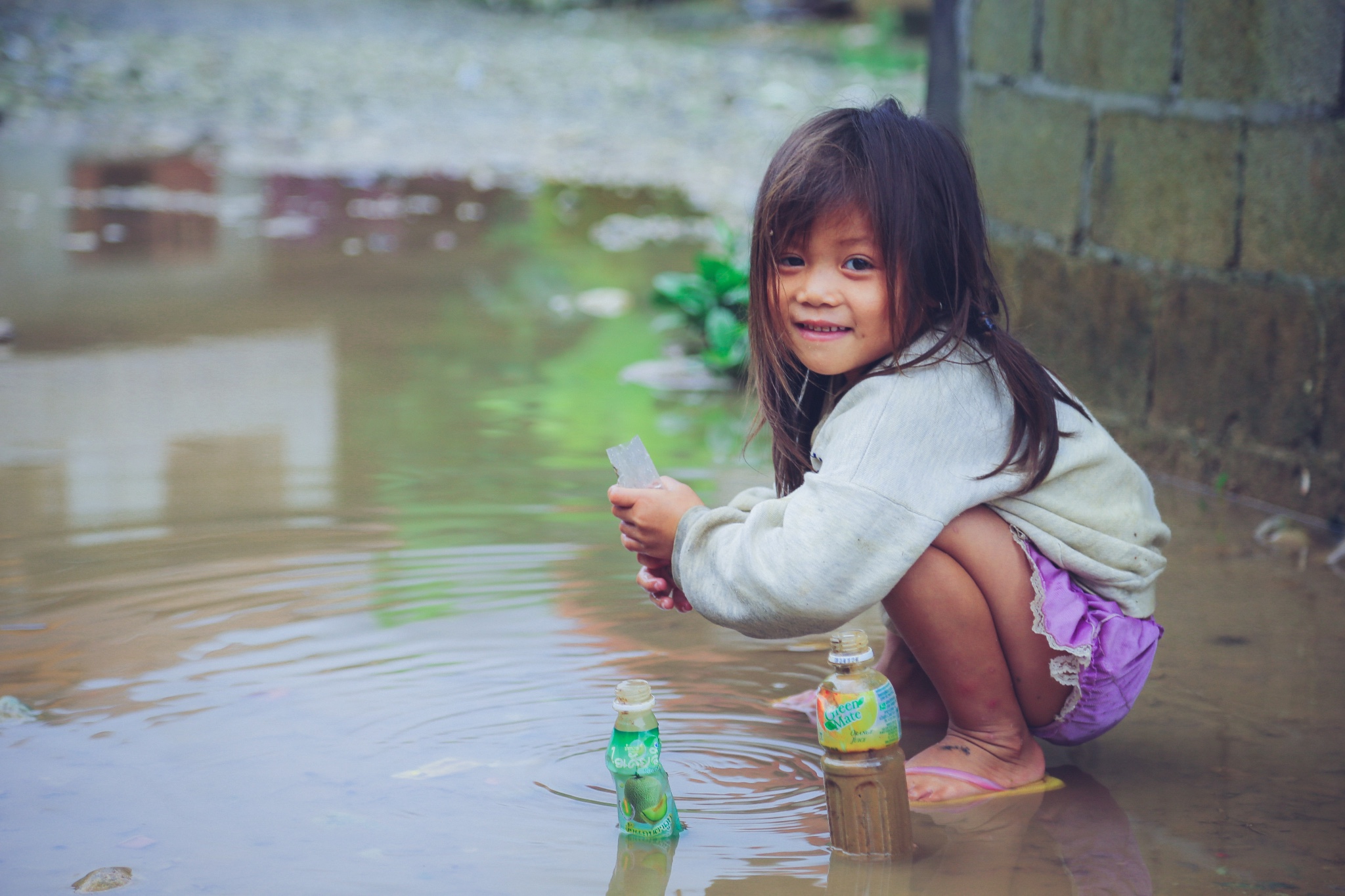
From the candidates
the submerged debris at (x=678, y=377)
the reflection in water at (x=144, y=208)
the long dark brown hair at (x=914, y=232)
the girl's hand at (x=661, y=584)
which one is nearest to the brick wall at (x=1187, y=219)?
the submerged debris at (x=678, y=377)

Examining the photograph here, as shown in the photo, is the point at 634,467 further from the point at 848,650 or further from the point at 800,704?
the point at 800,704

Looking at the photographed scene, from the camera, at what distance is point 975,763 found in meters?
2.18

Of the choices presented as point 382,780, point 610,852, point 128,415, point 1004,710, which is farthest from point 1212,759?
point 128,415

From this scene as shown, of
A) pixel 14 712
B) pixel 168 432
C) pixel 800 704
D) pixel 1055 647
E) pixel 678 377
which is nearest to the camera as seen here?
pixel 1055 647

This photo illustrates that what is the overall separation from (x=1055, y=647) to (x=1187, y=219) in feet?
6.40

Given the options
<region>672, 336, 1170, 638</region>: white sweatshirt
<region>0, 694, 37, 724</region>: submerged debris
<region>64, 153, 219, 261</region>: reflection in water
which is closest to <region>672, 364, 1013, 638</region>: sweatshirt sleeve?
<region>672, 336, 1170, 638</region>: white sweatshirt

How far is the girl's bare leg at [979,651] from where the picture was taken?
81.0 inches

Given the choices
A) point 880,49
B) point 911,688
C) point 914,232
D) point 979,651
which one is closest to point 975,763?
point 979,651

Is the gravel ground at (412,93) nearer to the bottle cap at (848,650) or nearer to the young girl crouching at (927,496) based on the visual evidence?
the young girl crouching at (927,496)

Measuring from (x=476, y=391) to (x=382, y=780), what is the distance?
2348 mm

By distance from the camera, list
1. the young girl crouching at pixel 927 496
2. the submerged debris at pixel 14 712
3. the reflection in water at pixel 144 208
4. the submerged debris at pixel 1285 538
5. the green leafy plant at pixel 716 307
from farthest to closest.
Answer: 1. the reflection in water at pixel 144 208
2. the green leafy plant at pixel 716 307
3. the submerged debris at pixel 1285 538
4. the submerged debris at pixel 14 712
5. the young girl crouching at pixel 927 496

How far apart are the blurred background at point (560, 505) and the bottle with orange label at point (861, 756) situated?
0.06 m

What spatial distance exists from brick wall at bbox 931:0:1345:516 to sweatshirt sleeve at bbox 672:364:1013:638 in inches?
66.7

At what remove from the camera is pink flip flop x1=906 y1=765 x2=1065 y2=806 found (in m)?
2.15
